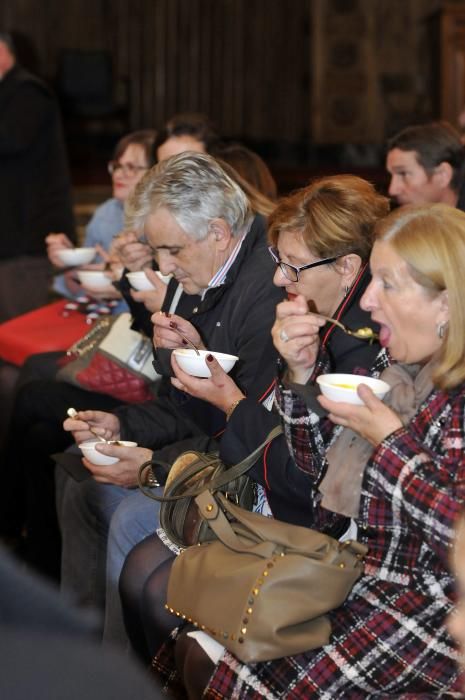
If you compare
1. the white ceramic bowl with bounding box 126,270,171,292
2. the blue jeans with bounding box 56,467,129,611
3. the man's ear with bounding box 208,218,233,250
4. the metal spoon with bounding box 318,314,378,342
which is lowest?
the blue jeans with bounding box 56,467,129,611

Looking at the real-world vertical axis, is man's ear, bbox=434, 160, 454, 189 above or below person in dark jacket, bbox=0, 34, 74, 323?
above

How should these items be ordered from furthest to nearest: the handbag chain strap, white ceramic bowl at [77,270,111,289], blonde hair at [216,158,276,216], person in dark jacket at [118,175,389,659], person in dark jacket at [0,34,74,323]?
person in dark jacket at [0,34,74,323], white ceramic bowl at [77,270,111,289], the handbag chain strap, blonde hair at [216,158,276,216], person in dark jacket at [118,175,389,659]

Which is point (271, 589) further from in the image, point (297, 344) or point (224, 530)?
point (297, 344)

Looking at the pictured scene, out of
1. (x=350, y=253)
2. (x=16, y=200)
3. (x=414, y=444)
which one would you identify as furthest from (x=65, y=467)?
(x=16, y=200)

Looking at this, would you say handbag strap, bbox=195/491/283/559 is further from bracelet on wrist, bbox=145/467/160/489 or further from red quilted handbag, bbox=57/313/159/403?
red quilted handbag, bbox=57/313/159/403

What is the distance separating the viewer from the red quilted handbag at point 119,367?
3.52 meters

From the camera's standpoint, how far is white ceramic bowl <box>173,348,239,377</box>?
8.64 feet

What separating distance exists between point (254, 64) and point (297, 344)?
970 centimetres

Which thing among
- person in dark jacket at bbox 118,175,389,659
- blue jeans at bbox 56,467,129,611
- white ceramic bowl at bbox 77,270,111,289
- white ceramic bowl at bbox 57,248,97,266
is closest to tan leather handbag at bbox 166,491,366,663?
person in dark jacket at bbox 118,175,389,659

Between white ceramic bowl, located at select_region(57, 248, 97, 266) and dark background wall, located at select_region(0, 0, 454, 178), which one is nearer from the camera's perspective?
white ceramic bowl, located at select_region(57, 248, 97, 266)

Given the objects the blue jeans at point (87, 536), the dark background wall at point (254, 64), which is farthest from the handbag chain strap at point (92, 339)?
the dark background wall at point (254, 64)

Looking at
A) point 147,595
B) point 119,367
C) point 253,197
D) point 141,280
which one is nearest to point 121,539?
point 147,595

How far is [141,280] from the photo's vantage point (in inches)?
137

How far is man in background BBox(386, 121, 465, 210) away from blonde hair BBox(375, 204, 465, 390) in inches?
73.9
